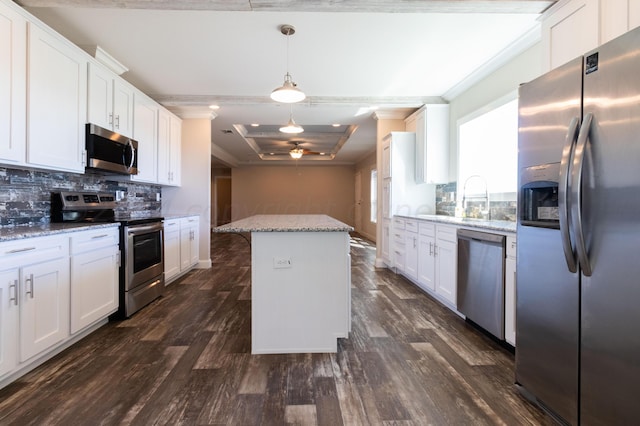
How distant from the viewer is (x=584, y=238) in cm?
138

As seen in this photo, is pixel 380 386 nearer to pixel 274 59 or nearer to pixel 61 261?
pixel 61 261

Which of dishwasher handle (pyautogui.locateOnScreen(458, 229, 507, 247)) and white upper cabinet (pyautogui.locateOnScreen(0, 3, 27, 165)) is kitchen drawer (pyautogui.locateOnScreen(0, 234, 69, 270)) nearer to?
white upper cabinet (pyautogui.locateOnScreen(0, 3, 27, 165))

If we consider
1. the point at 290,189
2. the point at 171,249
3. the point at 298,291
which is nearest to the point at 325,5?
the point at 298,291

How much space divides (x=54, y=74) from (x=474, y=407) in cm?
363

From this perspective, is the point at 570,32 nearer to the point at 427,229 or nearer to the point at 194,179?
the point at 427,229

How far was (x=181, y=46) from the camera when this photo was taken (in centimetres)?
310

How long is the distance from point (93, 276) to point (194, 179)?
2.83m

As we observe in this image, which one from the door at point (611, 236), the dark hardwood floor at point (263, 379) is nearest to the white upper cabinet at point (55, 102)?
the dark hardwood floor at point (263, 379)

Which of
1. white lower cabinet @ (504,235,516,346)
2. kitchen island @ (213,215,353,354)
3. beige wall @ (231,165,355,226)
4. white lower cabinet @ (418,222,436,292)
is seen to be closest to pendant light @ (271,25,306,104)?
kitchen island @ (213,215,353,354)

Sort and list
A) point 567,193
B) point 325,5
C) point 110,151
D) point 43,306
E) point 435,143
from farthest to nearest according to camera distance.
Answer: point 435,143 < point 110,151 < point 325,5 < point 43,306 < point 567,193

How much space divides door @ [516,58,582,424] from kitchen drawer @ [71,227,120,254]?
2.95 meters

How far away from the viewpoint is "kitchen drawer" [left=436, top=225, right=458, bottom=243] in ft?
9.96

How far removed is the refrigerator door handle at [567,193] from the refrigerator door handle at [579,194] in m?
0.03

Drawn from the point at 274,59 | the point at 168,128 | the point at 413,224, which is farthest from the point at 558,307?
the point at 168,128
